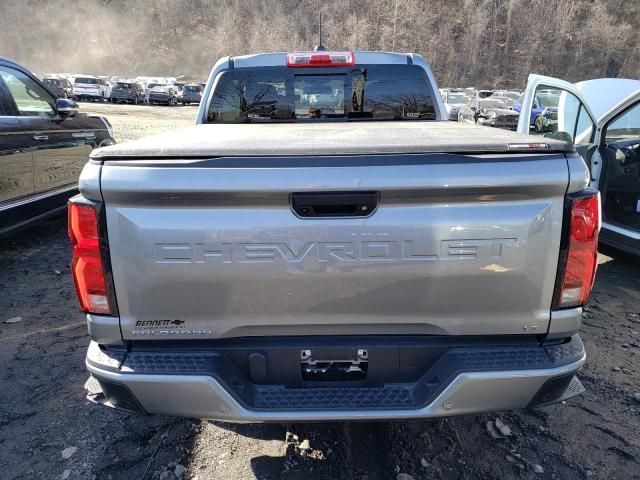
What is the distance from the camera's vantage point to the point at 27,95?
18.7ft

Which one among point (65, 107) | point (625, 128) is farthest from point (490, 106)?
point (65, 107)

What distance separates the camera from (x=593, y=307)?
4754 millimetres

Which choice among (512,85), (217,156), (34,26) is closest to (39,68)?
(34,26)

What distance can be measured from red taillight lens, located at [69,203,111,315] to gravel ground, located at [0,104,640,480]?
1.05 metres

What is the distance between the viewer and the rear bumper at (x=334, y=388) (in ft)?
6.84

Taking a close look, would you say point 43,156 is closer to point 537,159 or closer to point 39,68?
point 537,159

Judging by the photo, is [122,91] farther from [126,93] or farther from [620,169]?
[620,169]

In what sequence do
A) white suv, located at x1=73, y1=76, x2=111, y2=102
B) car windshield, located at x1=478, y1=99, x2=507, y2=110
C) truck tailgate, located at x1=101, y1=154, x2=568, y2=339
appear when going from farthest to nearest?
white suv, located at x1=73, y1=76, x2=111, y2=102, car windshield, located at x1=478, y1=99, x2=507, y2=110, truck tailgate, located at x1=101, y1=154, x2=568, y2=339

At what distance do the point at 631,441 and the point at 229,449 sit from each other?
2.27 m

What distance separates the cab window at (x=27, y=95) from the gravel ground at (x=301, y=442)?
119 inches

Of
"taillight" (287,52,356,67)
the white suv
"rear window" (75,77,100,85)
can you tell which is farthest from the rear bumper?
"rear window" (75,77,100,85)

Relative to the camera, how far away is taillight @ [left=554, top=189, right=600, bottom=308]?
2035 mm

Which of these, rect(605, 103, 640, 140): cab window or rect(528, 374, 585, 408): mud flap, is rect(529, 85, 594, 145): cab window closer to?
rect(605, 103, 640, 140): cab window

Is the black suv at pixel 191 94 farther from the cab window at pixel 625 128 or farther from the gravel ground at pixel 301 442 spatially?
the gravel ground at pixel 301 442
